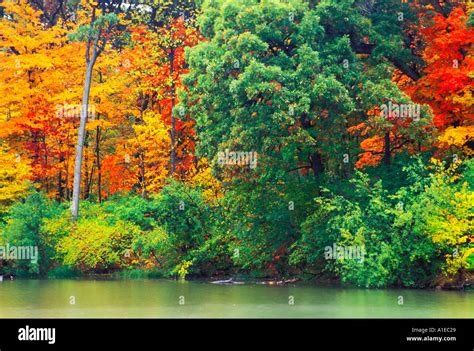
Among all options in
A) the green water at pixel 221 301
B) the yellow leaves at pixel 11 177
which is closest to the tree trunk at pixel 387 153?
the green water at pixel 221 301

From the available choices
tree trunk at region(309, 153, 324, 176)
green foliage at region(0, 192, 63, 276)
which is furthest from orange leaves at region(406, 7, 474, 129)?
green foliage at region(0, 192, 63, 276)

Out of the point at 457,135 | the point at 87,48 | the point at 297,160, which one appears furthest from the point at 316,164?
the point at 87,48

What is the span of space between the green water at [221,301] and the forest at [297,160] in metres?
1.95

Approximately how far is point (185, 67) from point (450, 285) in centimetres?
1861

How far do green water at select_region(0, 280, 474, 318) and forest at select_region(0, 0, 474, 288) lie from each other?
1.95 metres

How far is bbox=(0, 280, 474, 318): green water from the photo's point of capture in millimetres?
21125

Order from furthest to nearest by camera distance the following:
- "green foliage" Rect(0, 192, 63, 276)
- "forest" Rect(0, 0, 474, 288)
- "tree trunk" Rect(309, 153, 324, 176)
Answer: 1. "green foliage" Rect(0, 192, 63, 276)
2. "tree trunk" Rect(309, 153, 324, 176)
3. "forest" Rect(0, 0, 474, 288)

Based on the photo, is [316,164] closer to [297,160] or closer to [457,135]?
[297,160]

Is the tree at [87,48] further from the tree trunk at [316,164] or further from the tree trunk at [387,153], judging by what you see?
the tree trunk at [387,153]

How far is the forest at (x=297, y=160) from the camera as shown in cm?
2784

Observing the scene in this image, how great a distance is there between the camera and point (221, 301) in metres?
24.3

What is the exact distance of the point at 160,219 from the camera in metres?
33.1

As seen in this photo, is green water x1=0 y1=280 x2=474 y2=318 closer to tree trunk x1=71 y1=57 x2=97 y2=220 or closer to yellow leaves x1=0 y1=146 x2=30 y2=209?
yellow leaves x1=0 y1=146 x2=30 y2=209
